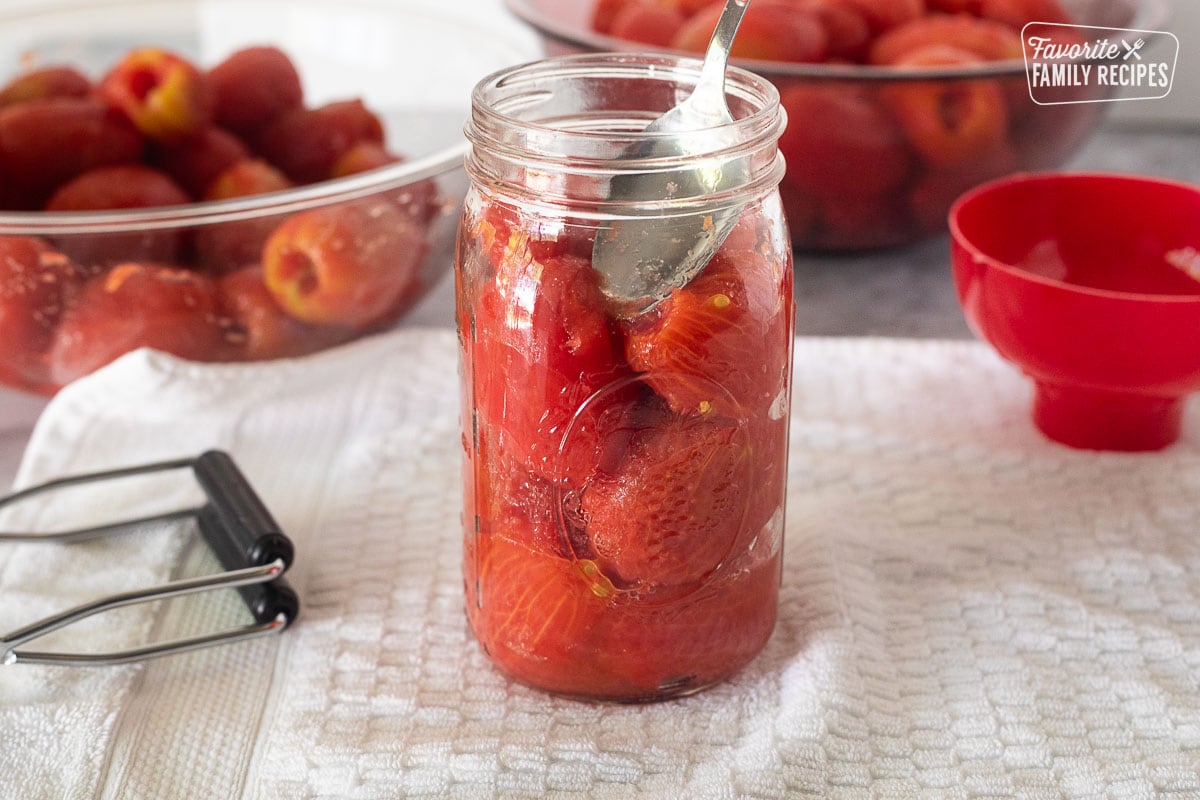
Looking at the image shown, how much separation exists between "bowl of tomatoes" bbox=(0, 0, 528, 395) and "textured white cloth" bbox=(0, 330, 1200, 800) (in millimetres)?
34

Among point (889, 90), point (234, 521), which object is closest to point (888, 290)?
point (889, 90)

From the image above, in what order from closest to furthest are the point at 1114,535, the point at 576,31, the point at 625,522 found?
the point at 625,522 → the point at 1114,535 → the point at 576,31

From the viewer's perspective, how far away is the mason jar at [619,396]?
51 cm

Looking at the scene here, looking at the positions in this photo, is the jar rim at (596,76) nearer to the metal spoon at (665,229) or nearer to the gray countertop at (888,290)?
the metal spoon at (665,229)

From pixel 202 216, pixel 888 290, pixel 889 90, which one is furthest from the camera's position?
pixel 888 290

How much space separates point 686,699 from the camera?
22.7 inches

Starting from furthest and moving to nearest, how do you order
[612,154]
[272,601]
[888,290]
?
[888,290] → [272,601] → [612,154]

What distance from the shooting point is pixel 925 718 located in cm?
56

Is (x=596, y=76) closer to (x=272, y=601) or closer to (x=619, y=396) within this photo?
(x=619, y=396)

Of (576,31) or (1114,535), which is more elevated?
(576,31)

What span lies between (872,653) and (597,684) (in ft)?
0.46

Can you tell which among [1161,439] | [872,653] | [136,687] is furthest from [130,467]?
[1161,439]

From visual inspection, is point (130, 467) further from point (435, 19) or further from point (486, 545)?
point (435, 19)

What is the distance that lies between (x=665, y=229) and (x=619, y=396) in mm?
72
